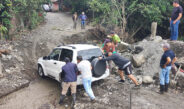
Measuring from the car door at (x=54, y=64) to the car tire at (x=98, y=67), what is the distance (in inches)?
54.3

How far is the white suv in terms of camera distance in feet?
19.5

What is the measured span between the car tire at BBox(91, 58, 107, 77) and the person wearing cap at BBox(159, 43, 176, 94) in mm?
2034

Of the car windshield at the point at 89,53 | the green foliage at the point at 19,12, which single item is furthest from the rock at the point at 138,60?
the green foliage at the point at 19,12

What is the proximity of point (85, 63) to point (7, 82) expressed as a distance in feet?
12.5

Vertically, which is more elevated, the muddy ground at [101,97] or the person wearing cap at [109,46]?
the person wearing cap at [109,46]

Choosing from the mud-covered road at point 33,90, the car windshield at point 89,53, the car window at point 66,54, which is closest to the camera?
the mud-covered road at point 33,90

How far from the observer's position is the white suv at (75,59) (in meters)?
5.95

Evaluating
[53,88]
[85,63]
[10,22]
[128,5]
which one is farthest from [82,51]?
[128,5]

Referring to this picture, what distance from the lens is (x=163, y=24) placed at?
16.2 metres

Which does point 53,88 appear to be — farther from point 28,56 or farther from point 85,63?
point 28,56

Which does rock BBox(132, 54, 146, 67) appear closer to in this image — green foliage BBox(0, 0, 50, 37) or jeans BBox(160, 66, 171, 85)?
jeans BBox(160, 66, 171, 85)

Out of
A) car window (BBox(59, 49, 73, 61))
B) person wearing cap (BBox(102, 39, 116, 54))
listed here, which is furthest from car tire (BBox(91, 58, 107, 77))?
person wearing cap (BBox(102, 39, 116, 54))

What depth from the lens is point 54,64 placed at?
678 centimetres

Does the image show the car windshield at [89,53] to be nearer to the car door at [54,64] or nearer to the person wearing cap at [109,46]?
the person wearing cap at [109,46]
